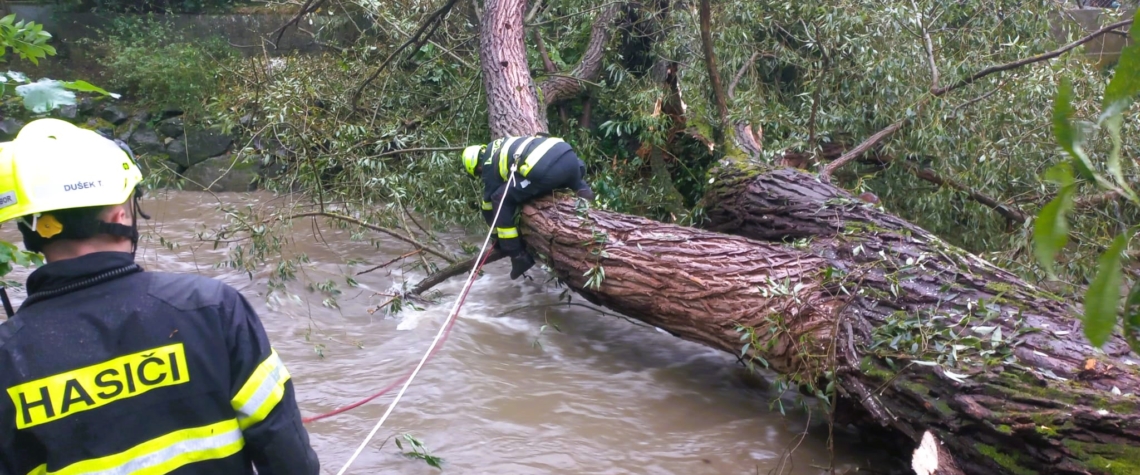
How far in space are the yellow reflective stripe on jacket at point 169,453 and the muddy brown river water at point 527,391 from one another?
1.97 metres

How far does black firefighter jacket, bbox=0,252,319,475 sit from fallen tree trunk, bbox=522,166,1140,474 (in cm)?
227

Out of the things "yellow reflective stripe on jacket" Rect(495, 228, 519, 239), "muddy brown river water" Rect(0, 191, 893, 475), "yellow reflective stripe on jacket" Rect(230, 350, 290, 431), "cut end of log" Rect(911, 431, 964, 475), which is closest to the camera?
"yellow reflective stripe on jacket" Rect(230, 350, 290, 431)

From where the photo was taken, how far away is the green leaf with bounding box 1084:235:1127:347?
65 cm

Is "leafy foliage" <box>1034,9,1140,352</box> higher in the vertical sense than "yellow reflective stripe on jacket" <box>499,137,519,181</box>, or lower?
higher

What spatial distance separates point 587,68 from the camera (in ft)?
21.5

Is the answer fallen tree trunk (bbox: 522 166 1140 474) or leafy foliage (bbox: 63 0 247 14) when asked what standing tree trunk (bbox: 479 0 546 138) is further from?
leafy foliage (bbox: 63 0 247 14)

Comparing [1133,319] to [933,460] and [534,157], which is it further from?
[534,157]

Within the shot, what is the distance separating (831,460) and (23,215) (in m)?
2.94

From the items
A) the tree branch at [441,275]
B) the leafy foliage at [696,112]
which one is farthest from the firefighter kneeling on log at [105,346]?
the tree branch at [441,275]

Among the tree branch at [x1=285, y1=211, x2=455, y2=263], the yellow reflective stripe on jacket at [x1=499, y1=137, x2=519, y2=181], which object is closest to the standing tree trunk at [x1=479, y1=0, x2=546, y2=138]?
the yellow reflective stripe on jacket at [x1=499, y1=137, x2=519, y2=181]

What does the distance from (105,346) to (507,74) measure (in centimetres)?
436

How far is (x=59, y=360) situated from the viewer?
1406 millimetres

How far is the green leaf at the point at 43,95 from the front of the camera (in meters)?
1.89

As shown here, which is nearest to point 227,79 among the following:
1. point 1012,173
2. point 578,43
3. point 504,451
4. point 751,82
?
point 578,43
